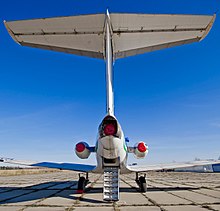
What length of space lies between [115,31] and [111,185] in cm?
524

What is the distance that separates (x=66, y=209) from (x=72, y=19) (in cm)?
583

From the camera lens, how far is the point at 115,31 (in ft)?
26.0

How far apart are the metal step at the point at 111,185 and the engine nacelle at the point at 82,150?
7.14 ft

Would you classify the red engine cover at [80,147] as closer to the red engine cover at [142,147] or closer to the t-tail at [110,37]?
the t-tail at [110,37]

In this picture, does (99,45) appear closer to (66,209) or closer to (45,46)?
(45,46)

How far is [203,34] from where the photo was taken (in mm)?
7598

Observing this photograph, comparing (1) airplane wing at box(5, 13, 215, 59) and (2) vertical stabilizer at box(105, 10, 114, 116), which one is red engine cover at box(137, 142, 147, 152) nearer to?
(2) vertical stabilizer at box(105, 10, 114, 116)

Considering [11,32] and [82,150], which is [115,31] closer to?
[11,32]

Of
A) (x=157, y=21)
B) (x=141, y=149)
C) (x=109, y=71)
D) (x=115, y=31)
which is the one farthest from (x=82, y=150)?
(x=157, y=21)

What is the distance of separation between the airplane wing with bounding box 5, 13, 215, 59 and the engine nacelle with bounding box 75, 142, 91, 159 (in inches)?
166

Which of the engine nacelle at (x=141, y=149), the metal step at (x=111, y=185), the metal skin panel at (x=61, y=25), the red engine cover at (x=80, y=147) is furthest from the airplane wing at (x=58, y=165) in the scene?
the metal skin panel at (x=61, y=25)

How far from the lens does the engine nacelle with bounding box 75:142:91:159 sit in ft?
34.0

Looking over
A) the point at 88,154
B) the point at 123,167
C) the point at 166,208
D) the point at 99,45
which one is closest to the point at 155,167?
the point at 123,167

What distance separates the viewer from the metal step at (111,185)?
7610 millimetres
